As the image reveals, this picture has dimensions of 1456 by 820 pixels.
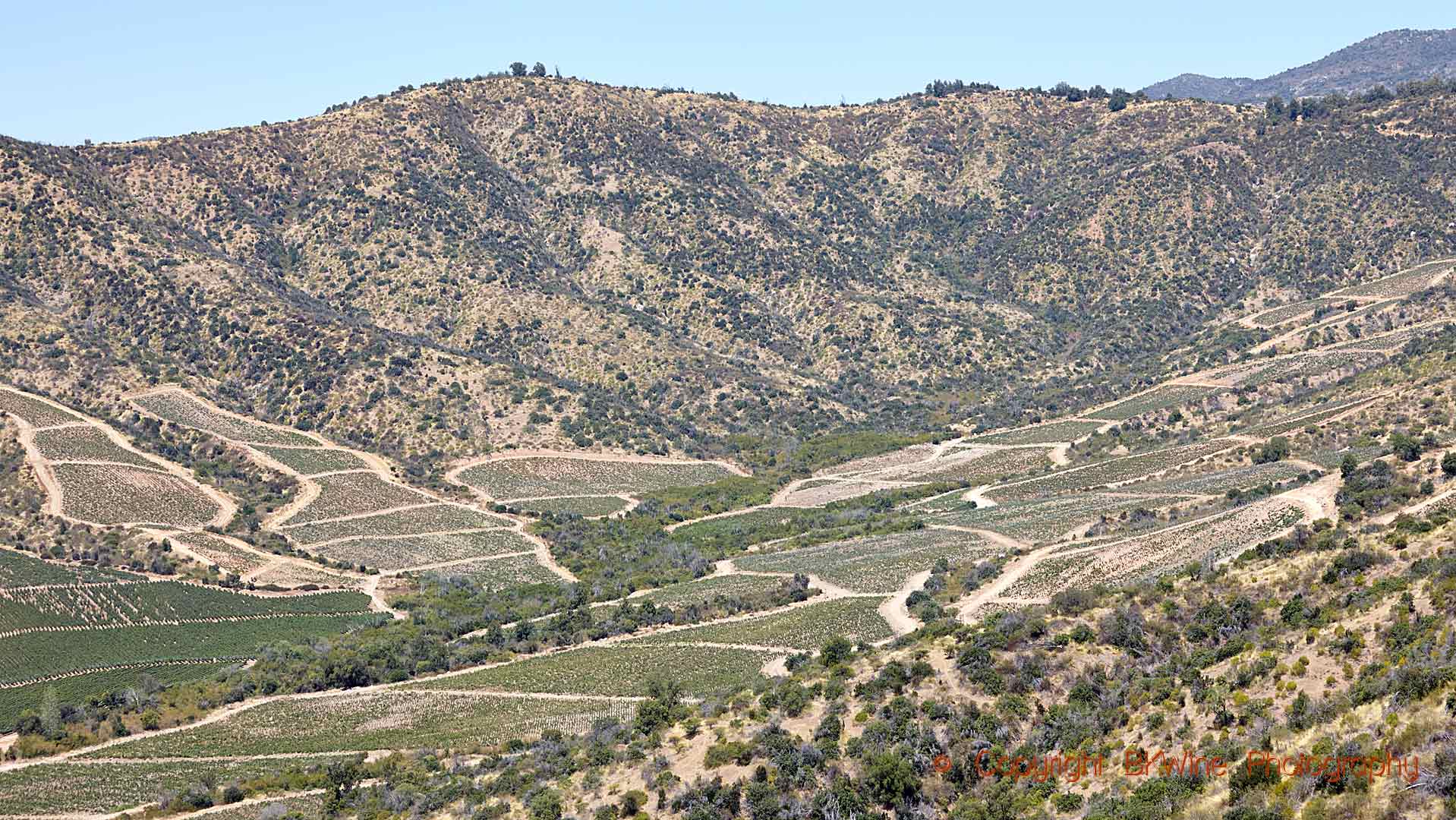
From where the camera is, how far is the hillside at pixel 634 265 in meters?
138

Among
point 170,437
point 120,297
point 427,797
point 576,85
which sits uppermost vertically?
point 576,85

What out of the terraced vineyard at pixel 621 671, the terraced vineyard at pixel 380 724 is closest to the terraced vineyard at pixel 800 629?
the terraced vineyard at pixel 621 671

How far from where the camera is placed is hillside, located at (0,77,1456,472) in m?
138

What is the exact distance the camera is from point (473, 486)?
12294 centimetres

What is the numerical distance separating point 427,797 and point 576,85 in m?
159

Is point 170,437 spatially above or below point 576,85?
below

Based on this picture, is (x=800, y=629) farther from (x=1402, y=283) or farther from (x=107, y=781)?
(x=1402, y=283)

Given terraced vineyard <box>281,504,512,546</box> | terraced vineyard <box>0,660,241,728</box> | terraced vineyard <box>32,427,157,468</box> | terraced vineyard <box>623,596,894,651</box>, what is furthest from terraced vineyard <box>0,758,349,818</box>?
terraced vineyard <box>32,427,157,468</box>

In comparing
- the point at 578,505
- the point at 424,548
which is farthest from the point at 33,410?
the point at 578,505

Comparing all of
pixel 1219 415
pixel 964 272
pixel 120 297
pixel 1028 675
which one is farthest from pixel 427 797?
pixel 964 272

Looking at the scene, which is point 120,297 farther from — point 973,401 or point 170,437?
point 973,401

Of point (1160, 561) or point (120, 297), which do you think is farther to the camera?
point (120, 297)

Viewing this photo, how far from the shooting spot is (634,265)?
6757 inches

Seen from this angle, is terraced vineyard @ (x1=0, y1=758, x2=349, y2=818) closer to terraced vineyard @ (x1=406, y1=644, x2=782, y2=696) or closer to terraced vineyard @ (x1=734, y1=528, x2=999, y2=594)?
terraced vineyard @ (x1=406, y1=644, x2=782, y2=696)
